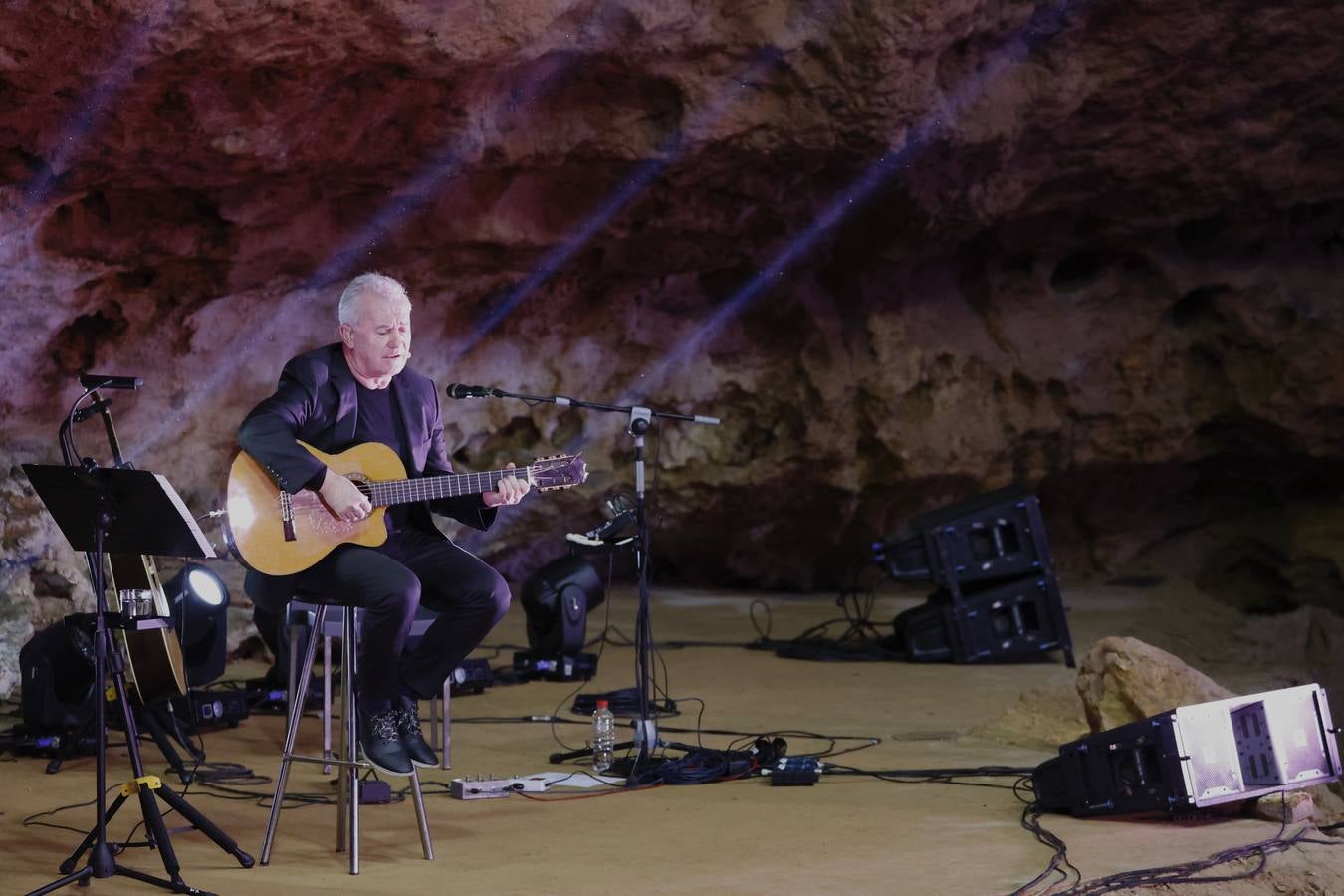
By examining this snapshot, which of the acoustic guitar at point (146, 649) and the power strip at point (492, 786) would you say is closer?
the power strip at point (492, 786)

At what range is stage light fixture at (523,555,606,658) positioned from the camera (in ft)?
25.5

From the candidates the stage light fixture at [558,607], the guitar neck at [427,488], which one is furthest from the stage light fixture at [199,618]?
the guitar neck at [427,488]

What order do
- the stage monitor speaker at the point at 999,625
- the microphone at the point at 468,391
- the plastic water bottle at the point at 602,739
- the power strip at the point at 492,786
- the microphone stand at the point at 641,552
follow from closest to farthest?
the microphone at the point at 468,391 < the power strip at the point at 492,786 < the microphone stand at the point at 641,552 < the plastic water bottle at the point at 602,739 < the stage monitor speaker at the point at 999,625

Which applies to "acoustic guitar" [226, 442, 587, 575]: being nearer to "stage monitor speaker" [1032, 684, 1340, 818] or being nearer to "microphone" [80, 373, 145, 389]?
"microphone" [80, 373, 145, 389]

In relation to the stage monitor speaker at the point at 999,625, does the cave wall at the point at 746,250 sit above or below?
above

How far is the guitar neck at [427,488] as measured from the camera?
4223mm

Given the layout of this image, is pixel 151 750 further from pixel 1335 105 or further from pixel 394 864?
pixel 1335 105

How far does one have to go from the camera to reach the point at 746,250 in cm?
943

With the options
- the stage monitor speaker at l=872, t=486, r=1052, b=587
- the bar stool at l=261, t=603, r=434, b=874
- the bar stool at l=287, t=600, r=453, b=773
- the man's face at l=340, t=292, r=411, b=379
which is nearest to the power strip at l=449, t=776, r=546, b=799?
the bar stool at l=287, t=600, r=453, b=773

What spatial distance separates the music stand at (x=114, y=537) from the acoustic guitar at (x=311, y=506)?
20cm

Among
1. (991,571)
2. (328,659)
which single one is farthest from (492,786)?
(991,571)

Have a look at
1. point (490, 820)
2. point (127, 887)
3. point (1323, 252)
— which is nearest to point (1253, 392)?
point (1323, 252)

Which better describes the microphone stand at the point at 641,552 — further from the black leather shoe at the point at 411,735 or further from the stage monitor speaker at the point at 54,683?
the stage monitor speaker at the point at 54,683

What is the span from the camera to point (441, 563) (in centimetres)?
431
